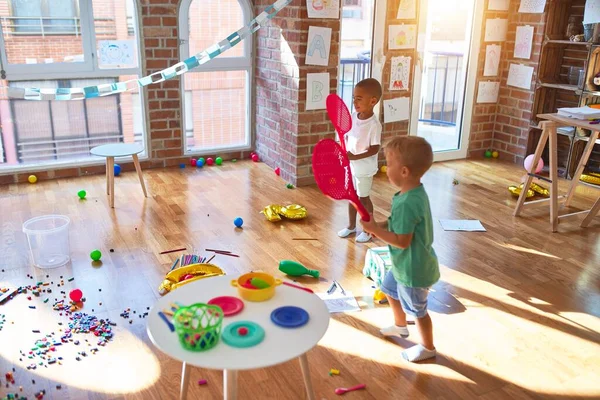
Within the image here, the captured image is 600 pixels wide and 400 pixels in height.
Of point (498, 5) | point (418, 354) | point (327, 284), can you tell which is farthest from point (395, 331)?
point (498, 5)

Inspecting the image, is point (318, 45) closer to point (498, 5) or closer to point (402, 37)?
point (402, 37)

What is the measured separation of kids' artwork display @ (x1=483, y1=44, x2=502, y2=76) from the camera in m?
5.42

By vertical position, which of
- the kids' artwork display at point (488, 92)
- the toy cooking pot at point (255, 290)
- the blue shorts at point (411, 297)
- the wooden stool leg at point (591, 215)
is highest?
the kids' artwork display at point (488, 92)

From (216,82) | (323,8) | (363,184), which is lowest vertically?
(363,184)

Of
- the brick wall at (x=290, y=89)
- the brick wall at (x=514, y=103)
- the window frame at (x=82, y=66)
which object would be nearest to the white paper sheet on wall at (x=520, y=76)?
the brick wall at (x=514, y=103)

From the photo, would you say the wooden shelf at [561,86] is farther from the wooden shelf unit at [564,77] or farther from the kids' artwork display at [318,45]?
the kids' artwork display at [318,45]

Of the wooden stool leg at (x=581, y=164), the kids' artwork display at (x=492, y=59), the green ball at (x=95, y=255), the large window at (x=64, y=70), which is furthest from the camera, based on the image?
the kids' artwork display at (x=492, y=59)

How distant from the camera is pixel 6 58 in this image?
4.35 m

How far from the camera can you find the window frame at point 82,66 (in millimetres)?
4395

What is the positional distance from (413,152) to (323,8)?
267 cm

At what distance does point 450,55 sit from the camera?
6.44 metres

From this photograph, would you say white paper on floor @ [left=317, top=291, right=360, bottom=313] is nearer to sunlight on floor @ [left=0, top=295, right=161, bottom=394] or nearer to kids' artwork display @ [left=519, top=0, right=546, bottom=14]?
sunlight on floor @ [left=0, top=295, right=161, bottom=394]

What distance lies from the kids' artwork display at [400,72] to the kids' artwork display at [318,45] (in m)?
0.74

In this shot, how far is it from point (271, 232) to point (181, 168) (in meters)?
1.78
